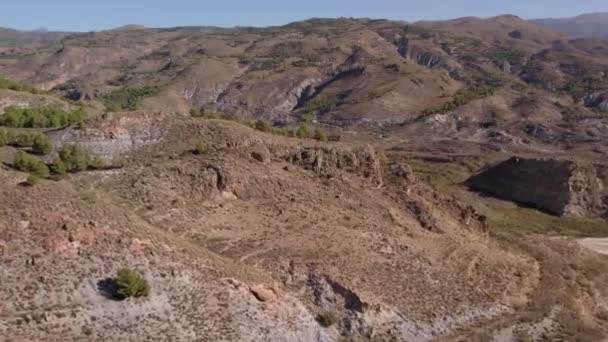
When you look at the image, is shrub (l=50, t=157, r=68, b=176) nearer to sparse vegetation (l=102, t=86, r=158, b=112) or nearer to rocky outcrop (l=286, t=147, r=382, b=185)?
rocky outcrop (l=286, t=147, r=382, b=185)

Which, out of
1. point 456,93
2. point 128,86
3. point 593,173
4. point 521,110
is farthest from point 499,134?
point 128,86

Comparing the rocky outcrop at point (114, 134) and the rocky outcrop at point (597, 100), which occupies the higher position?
the rocky outcrop at point (114, 134)

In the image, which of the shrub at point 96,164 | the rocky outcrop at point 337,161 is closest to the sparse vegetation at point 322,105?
the rocky outcrop at point 337,161

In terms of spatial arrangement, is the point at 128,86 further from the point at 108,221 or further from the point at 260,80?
the point at 108,221

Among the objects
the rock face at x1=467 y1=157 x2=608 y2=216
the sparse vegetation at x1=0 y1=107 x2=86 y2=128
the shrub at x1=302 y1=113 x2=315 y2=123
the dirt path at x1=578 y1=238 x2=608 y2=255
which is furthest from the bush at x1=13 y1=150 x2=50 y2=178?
the shrub at x1=302 y1=113 x2=315 y2=123

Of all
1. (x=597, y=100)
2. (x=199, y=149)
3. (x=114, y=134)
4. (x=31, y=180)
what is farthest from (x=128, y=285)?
(x=597, y=100)

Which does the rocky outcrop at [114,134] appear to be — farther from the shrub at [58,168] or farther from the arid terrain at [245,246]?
the shrub at [58,168]
